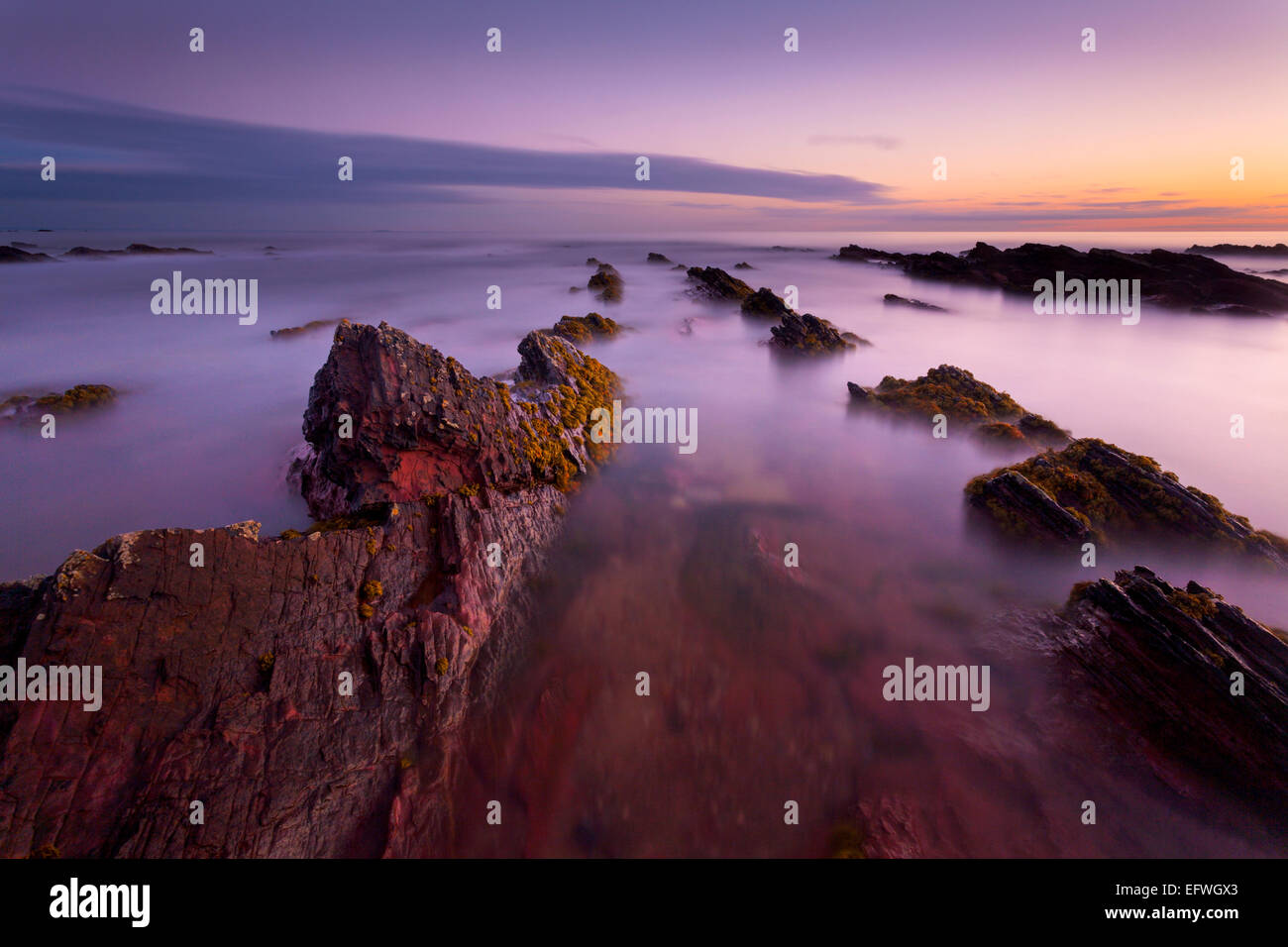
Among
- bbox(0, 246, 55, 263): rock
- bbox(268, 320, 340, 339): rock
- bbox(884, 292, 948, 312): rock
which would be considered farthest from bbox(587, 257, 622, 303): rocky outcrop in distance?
bbox(0, 246, 55, 263): rock

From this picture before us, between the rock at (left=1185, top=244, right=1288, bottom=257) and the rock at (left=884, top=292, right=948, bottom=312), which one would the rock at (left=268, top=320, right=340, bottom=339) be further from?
the rock at (left=1185, top=244, right=1288, bottom=257)

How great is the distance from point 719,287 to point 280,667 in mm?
63195

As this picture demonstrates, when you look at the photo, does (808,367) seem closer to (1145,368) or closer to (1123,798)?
(1145,368)

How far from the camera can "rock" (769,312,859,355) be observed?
37219mm

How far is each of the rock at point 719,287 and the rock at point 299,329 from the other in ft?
142

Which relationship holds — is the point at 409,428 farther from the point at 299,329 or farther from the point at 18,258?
the point at 18,258

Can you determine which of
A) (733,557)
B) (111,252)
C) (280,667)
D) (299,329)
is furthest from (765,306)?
(111,252)

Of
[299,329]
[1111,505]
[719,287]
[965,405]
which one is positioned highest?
[719,287]

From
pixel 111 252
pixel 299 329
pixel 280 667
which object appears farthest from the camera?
pixel 111 252

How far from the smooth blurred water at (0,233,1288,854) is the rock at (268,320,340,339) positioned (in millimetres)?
2131

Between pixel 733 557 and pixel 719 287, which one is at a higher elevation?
pixel 719 287

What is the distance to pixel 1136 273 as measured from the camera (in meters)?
64.2

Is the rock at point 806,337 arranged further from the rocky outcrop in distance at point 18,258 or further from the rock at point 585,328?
the rocky outcrop in distance at point 18,258
